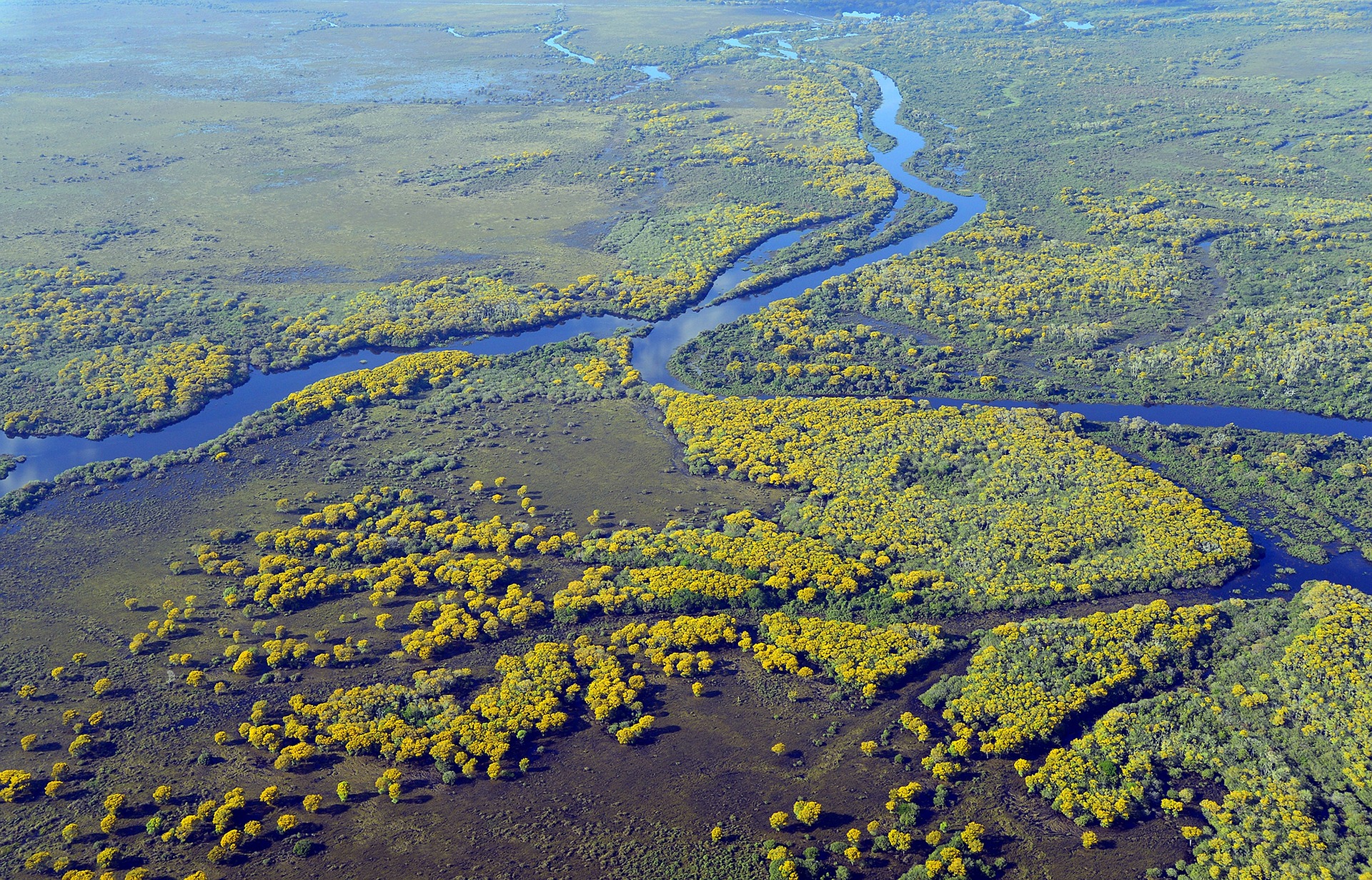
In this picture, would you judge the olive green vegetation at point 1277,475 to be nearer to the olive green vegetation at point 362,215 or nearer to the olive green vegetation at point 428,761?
the olive green vegetation at point 428,761

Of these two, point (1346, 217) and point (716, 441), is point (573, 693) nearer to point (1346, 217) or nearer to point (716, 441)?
point (716, 441)

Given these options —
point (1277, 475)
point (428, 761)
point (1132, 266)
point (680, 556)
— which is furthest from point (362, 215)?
point (1277, 475)

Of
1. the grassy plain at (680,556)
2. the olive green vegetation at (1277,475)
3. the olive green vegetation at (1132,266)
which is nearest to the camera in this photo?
the grassy plain at (680,556)

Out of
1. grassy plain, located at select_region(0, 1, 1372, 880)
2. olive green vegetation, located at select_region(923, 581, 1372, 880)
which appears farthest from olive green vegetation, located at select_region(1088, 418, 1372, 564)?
olive green vegetation, located at select_region(923, 581, 1372, 880)

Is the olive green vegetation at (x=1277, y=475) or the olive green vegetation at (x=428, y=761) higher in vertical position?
the olive green vegetation at (x=1277, y=475)

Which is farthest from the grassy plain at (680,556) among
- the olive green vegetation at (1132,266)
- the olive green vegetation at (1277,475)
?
the olive green vegetation at (1132,266)

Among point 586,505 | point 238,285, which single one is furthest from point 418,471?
point 238,285
